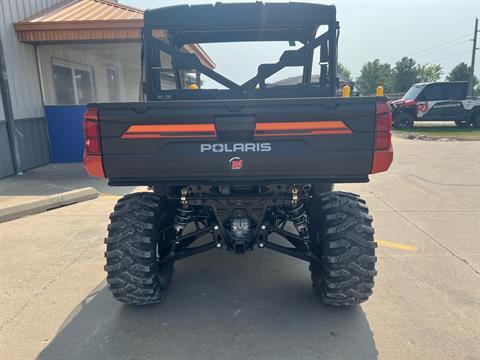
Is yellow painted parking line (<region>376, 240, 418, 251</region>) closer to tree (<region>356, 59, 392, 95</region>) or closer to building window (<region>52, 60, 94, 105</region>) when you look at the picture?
building window (<region>52, 60, 94, 105</region>)

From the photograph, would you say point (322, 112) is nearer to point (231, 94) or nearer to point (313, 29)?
point (231, 94)

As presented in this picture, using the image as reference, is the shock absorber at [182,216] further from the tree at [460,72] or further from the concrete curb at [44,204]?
the tree at [460,72]

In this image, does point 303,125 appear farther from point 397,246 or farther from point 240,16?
point 397,246

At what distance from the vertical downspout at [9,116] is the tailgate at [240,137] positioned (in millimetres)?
6961

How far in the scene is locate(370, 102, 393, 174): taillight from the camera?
2426 mm

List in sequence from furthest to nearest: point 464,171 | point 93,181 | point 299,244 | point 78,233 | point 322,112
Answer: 1. point 464,171
2. point 93,181
3. point 78,233
4. point 299,244
5. point 322,112

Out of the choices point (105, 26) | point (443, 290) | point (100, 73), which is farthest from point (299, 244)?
→ point (100, 73)

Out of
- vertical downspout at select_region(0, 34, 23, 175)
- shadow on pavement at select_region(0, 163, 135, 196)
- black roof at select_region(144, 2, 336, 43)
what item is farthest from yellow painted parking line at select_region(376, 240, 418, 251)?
vertical downspout at select_region(0, 34, 23, 175)

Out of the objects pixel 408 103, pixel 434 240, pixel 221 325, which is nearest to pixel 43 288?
pixel 221 325

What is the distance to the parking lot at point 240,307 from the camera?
8.66 feet

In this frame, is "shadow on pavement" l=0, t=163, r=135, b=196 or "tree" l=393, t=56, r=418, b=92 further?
"tree" l=393, t=56, r=418, b=92

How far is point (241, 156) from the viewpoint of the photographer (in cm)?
251

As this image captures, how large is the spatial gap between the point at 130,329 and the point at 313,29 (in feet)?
10.5

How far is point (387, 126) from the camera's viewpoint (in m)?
2.45
